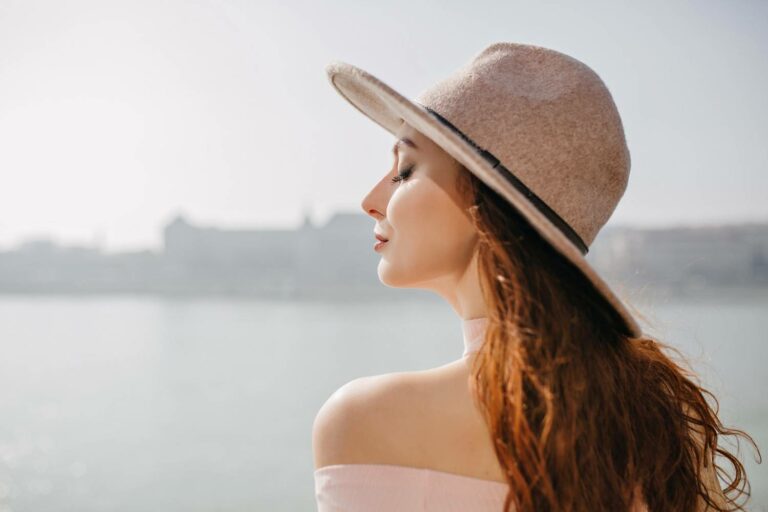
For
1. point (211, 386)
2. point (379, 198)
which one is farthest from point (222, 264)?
point (379, 198)

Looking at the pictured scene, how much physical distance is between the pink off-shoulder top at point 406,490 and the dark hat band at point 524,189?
0.62 feet

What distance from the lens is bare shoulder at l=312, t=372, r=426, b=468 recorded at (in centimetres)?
48

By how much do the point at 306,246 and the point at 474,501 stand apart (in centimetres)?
3496

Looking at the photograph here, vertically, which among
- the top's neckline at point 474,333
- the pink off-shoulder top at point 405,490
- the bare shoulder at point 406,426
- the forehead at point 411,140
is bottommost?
the pink off-shoulder top at point 405,490

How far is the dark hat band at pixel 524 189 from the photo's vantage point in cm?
51

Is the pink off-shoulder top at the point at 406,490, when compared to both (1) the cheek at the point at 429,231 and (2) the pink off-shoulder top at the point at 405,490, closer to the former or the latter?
(2) the pink off-shoulder top at the point at 405,490

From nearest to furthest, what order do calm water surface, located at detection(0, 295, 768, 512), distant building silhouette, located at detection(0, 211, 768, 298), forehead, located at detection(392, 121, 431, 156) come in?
forehead, located at detection(392, 121, 431, 156) → calm water surface, located at detection(0, 295, 768, 512) → distant building silhouette, located at detection(0, 211, 768, 298)

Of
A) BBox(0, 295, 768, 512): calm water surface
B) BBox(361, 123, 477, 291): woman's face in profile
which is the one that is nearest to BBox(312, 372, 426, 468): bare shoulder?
BBox(361, 123, 477, 291): woman's face in profile

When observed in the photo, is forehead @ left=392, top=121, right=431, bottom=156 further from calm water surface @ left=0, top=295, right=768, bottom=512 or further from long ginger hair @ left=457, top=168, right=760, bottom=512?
calm water surface @ left=0, top=295, right=768, bottom=512

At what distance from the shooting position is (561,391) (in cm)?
50

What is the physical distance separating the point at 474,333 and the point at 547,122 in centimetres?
17

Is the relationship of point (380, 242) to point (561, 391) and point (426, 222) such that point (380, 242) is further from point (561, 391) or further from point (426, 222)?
point (561, 391)

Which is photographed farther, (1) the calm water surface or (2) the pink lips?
(1) the calm water surface

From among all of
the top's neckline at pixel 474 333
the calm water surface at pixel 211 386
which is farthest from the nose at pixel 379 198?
the calm water surface at pixel 211 386
